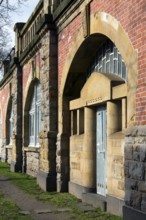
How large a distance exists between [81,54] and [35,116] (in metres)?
5.88

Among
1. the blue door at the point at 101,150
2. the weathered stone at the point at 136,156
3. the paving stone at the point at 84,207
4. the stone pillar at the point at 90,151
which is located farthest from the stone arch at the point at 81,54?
the paving stone at the point at 84,207

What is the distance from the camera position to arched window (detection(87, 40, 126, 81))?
884 cm

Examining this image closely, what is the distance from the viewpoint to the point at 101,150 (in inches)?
373

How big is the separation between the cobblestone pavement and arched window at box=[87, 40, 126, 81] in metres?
2.91

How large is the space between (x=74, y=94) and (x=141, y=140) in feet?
16.4

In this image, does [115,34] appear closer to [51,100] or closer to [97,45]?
[97,45]

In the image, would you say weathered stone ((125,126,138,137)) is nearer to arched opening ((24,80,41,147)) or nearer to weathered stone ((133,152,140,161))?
weathered stone ((133,152,140,161))

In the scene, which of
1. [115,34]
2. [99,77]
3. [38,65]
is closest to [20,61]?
[38,65]

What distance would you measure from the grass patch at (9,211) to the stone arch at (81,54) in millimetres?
1825

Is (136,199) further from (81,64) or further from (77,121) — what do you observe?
(81,64)

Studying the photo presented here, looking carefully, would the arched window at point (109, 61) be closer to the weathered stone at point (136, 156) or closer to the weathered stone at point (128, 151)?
the weathered stone at point (128, 151)

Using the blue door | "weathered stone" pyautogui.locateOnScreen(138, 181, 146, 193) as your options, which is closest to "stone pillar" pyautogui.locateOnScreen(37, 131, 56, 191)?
the blue door

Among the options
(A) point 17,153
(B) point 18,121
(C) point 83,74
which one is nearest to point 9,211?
(C) point 83,74

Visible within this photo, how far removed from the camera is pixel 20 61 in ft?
57.1
